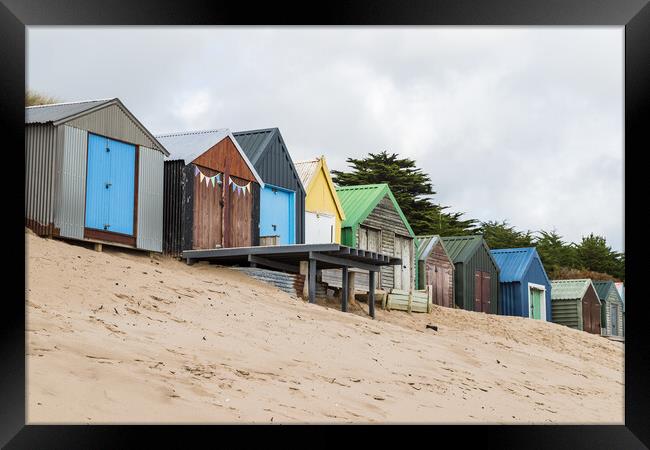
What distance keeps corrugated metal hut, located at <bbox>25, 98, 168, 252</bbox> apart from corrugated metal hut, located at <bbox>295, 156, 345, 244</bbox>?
547cm

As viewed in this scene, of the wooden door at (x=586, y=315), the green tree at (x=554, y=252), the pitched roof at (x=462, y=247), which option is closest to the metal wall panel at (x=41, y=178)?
the pitched roof at (x=462, y=247)

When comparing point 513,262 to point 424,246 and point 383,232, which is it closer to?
point 424,246

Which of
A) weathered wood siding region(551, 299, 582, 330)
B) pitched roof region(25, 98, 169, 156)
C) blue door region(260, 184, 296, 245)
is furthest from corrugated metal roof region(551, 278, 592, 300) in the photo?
pitched roof region(25, 98, 169, 156)

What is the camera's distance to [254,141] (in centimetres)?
2123

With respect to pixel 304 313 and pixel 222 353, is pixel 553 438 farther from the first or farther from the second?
pixel 304 313

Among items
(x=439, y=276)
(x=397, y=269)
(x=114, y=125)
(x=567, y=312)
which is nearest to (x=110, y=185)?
(x=114, y=125)

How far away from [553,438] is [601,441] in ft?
1.05

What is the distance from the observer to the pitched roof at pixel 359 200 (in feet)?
77.2

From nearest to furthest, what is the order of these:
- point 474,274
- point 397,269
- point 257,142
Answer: point 257,142 → point 397,269 → point 474,274

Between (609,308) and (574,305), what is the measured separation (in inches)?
175

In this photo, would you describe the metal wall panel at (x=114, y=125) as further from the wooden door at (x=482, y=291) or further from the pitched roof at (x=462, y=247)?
the wooden door at (x=482, y=291)

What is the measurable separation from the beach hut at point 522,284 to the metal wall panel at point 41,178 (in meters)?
19.0

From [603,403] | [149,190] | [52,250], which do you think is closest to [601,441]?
[603,403]

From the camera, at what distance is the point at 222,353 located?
443 inches
